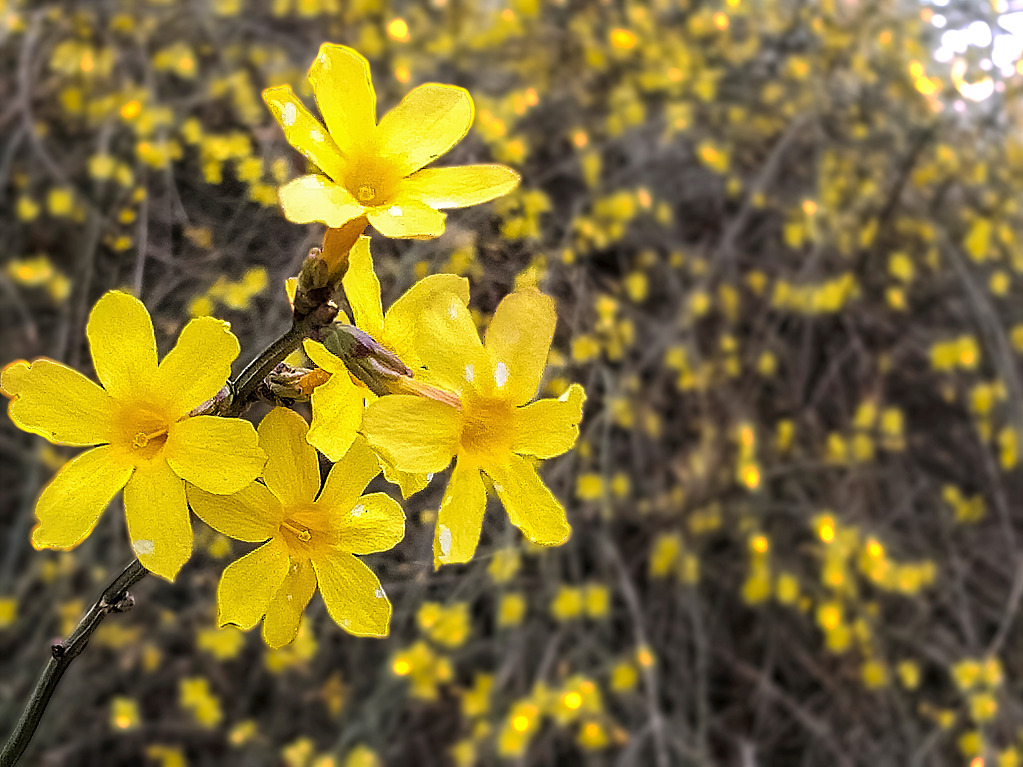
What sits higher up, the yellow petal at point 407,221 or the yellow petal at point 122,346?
the yellow petal at point 407,221

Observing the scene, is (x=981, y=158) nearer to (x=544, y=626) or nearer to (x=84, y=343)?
(x=544, y=626)

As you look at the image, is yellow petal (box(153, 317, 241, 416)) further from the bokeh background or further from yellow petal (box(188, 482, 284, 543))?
the bokeh background

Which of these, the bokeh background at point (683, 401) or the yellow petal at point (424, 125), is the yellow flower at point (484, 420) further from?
the bokeh background at point (683, 401)

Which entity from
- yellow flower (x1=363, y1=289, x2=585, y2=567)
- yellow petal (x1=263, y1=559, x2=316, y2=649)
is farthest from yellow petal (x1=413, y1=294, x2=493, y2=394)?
yellow petal (x1=263, y1=559, x2=316, y2=649)

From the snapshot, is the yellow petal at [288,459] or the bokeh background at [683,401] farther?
the bokeh background at [683,401]

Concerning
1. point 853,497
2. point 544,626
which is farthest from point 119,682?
point 853,497

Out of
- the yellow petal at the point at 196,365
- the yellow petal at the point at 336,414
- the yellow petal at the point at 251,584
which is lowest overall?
the yellow petal at the point at 251,584

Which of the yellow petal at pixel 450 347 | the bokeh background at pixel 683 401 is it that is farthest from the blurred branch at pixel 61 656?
the bokeh background at pixel 683 401
